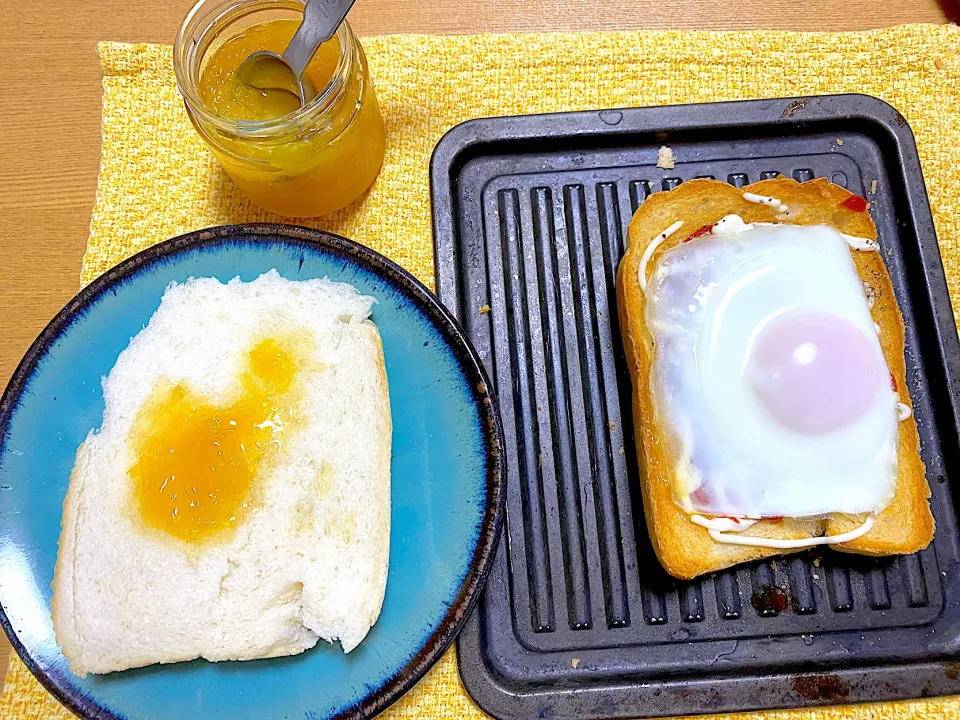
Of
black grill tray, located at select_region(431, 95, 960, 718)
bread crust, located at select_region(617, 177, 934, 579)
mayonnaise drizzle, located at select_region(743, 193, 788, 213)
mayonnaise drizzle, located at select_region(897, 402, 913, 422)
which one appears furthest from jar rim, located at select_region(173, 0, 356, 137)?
mayonnaise drizzle, located at select_region(897, 402, 913, 422)

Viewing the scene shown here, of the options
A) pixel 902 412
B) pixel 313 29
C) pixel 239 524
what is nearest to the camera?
pixel 239 524

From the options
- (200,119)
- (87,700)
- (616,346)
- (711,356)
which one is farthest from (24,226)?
(711,356)

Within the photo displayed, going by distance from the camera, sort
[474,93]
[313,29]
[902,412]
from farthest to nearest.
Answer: [474,93]
[902,412]
[313,29]

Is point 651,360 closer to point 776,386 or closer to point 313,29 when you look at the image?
point 776,386

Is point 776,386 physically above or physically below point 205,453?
above

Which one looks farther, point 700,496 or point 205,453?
point 700,496

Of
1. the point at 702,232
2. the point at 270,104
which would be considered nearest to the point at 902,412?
the point at 702,232

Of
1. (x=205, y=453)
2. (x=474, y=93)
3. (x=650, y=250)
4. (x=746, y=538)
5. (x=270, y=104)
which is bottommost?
(x=746, y=538)

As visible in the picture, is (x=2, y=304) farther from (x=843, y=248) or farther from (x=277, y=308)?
(x=843, y=248)
